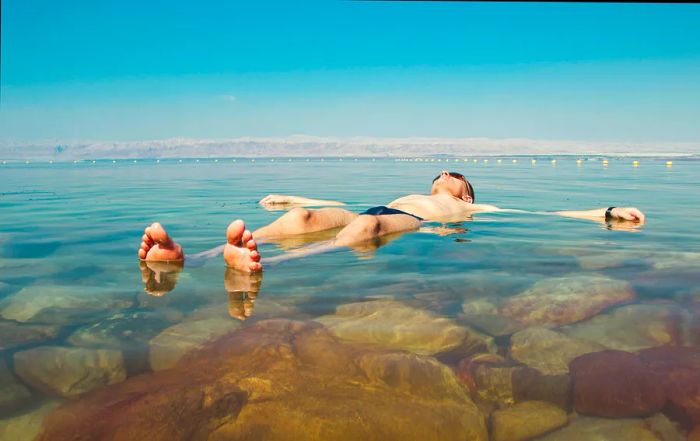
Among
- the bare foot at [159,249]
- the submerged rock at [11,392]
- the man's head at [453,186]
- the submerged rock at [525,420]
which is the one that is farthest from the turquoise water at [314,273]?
the man's head at [453,186]

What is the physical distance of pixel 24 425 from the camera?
2510 mm

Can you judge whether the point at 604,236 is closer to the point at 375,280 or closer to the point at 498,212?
the point at 498,212

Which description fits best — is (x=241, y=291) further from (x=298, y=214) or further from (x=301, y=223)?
(x=301, y=223)

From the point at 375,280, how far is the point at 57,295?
10.6ft

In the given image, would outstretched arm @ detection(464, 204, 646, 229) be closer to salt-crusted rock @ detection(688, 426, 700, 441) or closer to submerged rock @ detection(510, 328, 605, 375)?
submerged rock @ detection(510, 328, 605, 375)

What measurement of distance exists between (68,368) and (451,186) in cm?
915

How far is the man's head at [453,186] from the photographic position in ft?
36.0

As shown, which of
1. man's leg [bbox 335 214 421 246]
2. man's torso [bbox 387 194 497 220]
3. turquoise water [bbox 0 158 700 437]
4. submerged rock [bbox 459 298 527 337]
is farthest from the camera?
man's torso [bbox 387 194 497 220]

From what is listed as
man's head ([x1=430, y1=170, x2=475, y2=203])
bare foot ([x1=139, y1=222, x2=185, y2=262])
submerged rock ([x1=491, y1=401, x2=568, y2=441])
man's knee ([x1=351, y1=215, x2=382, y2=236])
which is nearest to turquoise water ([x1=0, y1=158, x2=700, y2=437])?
bare foot ([x1=139, y1=222, x2=185, y2=262])

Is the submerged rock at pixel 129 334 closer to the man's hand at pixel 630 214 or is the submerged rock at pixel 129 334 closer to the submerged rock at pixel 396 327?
the submerged rock at pixel 396 327

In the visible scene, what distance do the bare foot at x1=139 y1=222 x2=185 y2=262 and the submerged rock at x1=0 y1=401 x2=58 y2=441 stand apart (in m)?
3.25

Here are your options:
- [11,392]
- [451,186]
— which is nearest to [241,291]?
[11,392]

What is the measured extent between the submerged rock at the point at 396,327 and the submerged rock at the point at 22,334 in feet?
6.95

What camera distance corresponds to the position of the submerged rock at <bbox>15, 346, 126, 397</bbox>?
2.92 m
